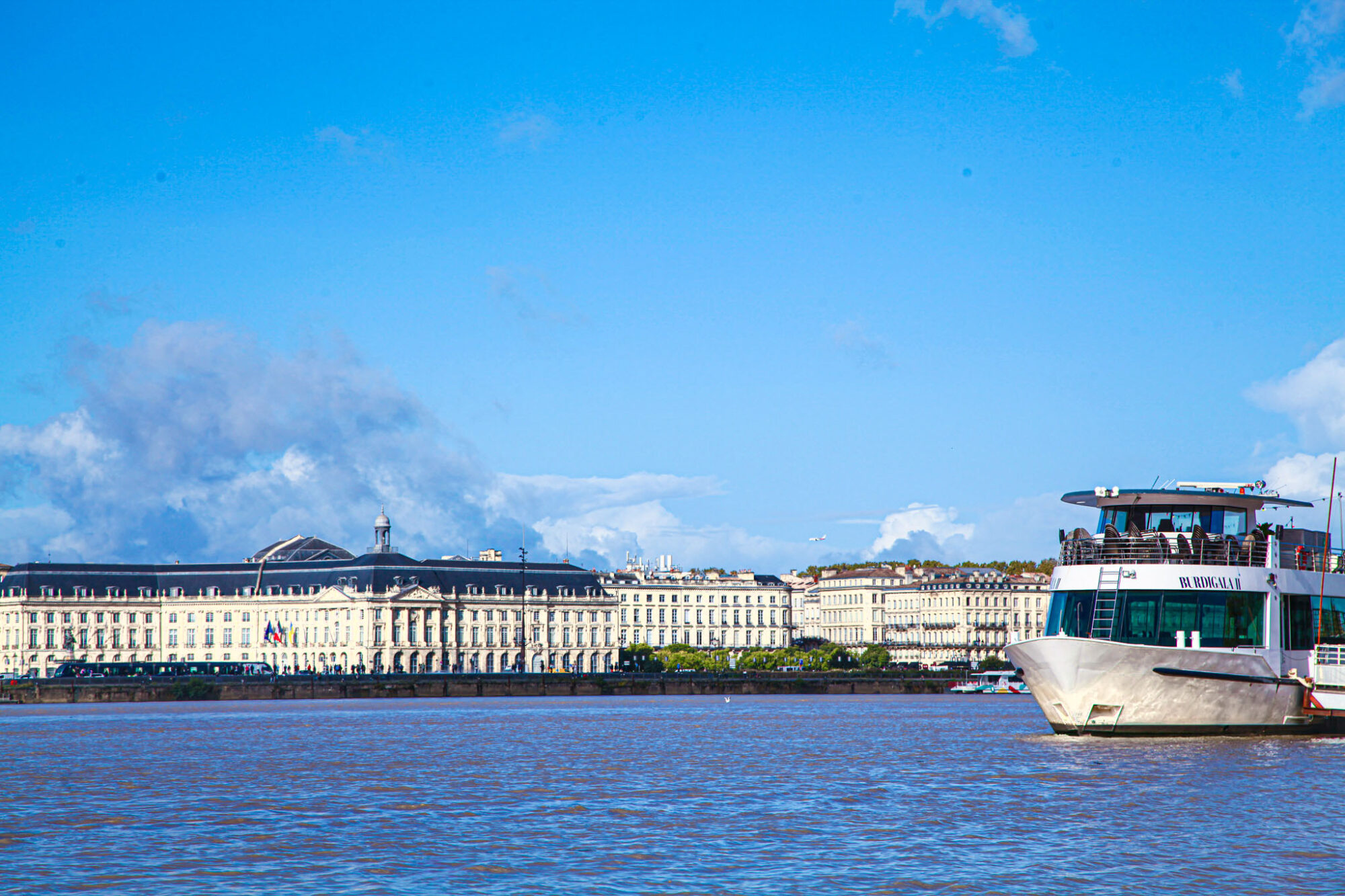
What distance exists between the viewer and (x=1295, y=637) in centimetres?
5578

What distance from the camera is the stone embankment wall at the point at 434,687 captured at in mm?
165375

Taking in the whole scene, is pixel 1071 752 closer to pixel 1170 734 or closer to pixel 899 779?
pixel 1170 734

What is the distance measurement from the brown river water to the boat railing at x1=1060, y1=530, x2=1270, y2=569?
519cm

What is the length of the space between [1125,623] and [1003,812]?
52.9 feet

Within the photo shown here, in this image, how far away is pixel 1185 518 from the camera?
57.0 metres

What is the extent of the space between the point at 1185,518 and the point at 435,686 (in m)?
124

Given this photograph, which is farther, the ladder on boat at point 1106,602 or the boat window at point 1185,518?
the boat window at point 1185,518

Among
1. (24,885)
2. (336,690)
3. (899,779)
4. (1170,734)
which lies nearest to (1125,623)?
(1170,734)

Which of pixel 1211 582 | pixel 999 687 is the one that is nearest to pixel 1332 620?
pixel 1211 582

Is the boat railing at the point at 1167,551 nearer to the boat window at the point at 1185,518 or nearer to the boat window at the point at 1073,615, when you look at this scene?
the boat window at the point at 1185,518

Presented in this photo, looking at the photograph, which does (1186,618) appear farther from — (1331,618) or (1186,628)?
(1331,618)

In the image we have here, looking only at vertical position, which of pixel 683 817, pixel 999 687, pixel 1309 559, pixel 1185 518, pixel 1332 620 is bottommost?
pixel 999 687

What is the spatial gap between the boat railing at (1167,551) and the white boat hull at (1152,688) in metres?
3.14

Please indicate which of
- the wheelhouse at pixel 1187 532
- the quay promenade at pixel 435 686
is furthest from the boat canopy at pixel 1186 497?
the quay promenade at pixel 435 686
